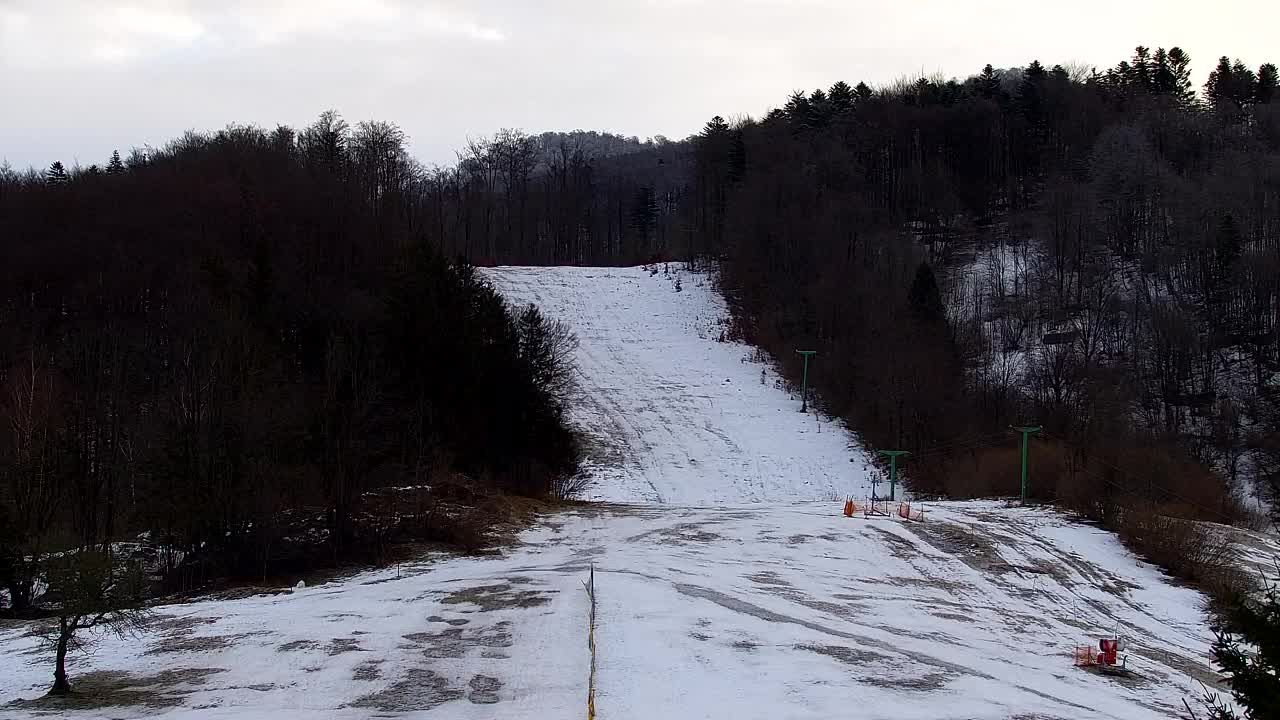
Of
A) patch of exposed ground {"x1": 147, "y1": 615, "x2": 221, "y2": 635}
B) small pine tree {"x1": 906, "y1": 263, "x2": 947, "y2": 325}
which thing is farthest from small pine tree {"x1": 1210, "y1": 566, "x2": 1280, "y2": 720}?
small pine tree {"x1": 906, "y1": 263, "x2": 947, "y2": 325}

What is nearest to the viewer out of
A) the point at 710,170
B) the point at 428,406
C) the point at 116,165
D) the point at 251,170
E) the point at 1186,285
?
the point at 428,406

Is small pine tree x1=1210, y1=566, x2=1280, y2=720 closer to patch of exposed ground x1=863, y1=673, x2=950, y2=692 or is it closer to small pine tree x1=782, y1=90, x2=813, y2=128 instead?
patch of exposed ground x1=863, y1=673, x2=950, y2=692

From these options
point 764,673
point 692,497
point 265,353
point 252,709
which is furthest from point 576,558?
point 692,497

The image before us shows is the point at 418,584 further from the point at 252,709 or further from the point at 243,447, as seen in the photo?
the point at 252,709

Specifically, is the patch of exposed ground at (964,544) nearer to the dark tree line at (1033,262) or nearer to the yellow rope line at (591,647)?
the dark tree line at (1033,262)

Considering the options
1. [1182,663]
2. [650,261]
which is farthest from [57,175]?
[1182,663]

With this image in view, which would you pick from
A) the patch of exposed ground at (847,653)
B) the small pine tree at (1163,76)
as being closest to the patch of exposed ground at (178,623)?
the patch of exposed ground at (847,653)

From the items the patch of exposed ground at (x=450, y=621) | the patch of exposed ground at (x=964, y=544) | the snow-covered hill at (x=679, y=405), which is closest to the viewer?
the patch of exposed ground at (x=450, y=621)
